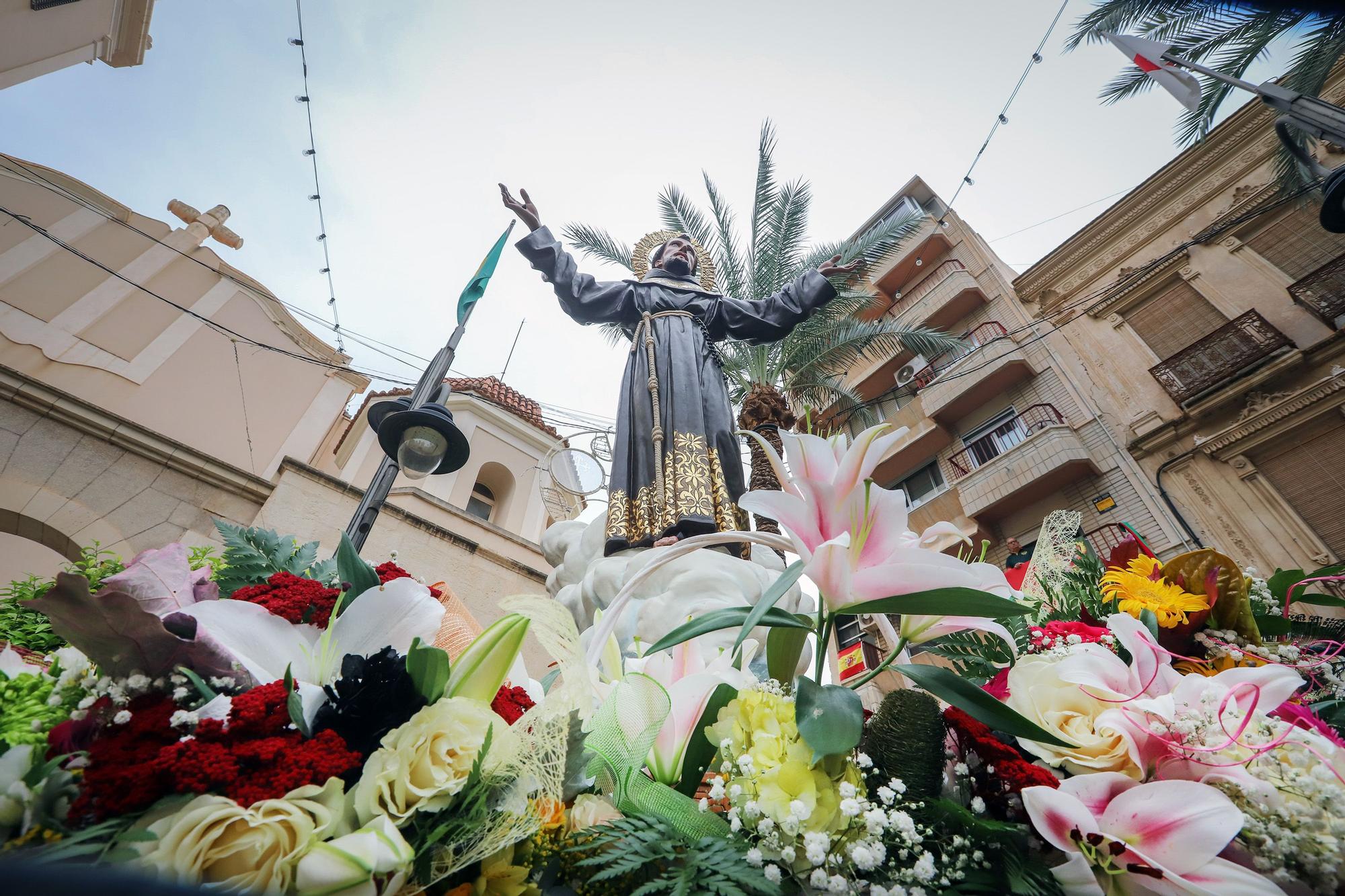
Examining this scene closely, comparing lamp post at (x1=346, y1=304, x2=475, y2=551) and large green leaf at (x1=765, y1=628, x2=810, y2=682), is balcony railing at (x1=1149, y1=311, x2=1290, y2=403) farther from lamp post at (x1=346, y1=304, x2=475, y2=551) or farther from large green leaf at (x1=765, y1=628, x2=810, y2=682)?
large green leaf at (x1=765, y1=628, x2=810, y2=682)

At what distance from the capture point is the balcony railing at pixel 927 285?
56.5 feet

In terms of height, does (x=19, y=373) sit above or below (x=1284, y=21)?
below

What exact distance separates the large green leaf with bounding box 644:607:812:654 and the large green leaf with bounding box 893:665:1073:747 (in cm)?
15

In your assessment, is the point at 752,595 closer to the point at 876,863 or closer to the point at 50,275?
the point at 876,863

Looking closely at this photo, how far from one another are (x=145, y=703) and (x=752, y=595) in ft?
6.95

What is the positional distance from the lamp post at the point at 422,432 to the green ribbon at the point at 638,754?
2.66m

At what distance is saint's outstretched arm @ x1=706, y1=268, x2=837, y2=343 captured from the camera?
14.1ft

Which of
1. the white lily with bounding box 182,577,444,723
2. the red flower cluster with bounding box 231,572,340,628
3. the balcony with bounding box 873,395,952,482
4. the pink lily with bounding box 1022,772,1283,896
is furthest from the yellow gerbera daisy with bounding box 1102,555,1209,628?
the balcony with bounding box 873,395,952,482

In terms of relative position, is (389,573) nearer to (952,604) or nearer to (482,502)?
(952,604)

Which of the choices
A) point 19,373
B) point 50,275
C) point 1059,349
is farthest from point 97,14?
point 1059,349

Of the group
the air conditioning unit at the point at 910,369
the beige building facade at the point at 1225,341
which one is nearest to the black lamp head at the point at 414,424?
the beige building facade at the point at 1225,341

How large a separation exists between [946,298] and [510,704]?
18.2m

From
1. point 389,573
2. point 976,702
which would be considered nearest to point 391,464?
point 389,573

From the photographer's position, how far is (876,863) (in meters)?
0.59
